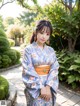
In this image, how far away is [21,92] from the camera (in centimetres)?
566

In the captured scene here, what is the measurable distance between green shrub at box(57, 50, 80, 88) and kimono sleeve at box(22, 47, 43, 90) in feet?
10.2

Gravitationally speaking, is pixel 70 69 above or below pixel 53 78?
below

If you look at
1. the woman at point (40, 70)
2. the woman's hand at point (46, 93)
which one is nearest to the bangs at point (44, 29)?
the woman at point (40, 70)

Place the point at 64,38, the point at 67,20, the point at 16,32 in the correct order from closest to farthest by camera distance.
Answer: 1. the point at 67,20
2. the point at 64,38
3. the point at 16,32

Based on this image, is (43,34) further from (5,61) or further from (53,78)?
(5,61)

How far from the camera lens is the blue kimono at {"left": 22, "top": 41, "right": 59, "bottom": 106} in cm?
288

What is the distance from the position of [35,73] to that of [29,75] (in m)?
0.09

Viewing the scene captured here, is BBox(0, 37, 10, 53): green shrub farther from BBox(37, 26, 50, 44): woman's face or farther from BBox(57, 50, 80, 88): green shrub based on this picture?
BBox(37, 26, 50, 44): woman's face

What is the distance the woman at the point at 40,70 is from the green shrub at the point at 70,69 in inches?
115

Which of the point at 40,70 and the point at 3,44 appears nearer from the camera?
the point at 40,70

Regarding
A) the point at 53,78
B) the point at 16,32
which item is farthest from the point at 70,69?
the point at 16,32

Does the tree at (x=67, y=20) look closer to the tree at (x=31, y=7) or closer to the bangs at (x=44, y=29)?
the tree at (x=31, y=7)

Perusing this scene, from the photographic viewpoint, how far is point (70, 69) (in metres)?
5.89

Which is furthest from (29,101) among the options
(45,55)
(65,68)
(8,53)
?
(8,53)
